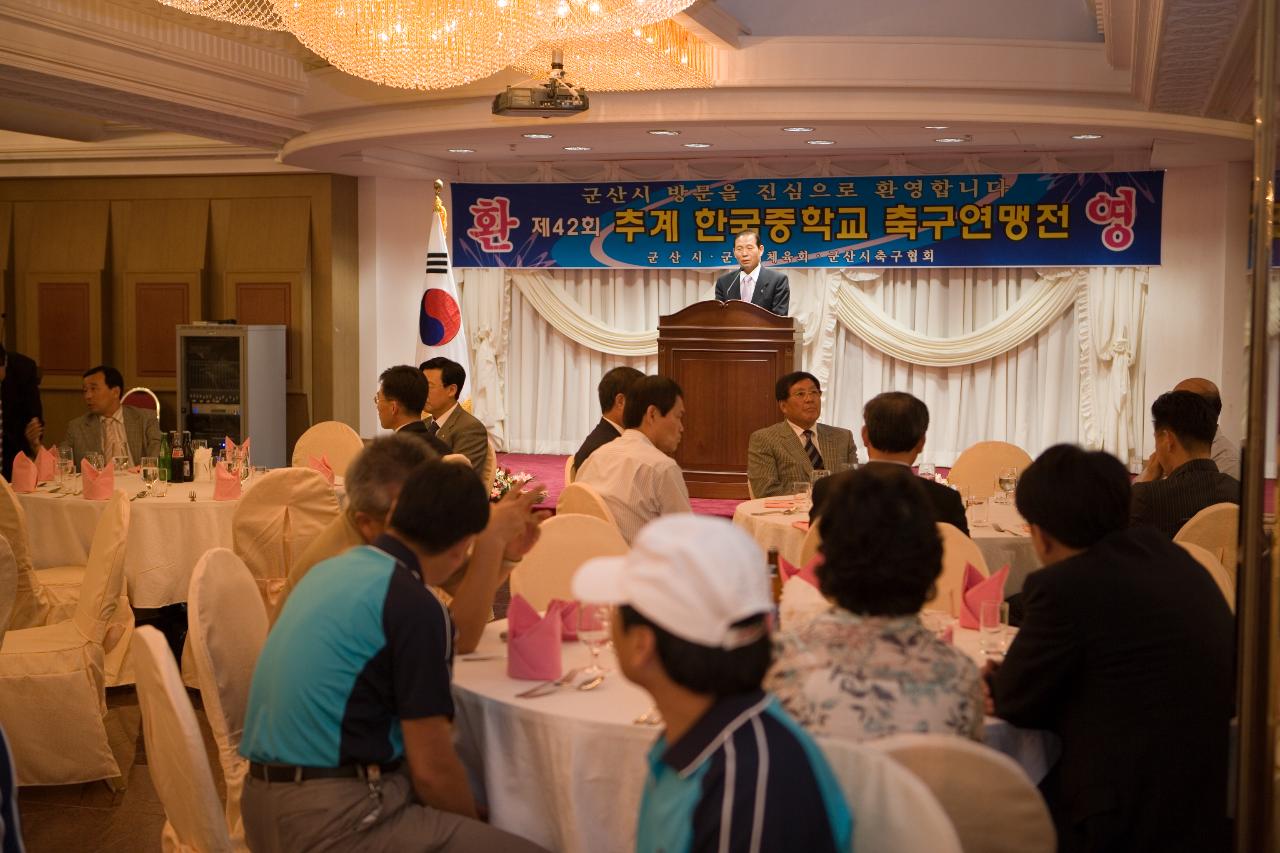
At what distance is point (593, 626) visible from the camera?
10.5ft

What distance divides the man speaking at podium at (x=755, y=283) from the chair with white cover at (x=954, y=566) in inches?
238

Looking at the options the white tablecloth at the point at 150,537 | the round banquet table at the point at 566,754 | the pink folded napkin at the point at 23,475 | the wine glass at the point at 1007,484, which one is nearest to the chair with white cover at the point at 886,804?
the round banquet table at the point at 566,754

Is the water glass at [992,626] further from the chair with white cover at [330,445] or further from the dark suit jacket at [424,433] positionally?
the chair with white cover at [330,445]

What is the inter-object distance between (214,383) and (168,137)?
2296 mm

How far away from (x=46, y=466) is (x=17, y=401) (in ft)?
5.33

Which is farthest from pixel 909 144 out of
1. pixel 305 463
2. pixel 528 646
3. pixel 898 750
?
pixel 898 750

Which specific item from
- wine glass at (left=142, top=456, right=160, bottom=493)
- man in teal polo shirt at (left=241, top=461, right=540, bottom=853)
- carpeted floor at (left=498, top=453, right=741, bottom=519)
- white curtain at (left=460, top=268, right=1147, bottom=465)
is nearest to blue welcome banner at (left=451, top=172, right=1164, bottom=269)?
white curtain at (left=460, top=268, right=1147, bottom=465)

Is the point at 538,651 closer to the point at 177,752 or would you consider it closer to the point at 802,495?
the point at 177,752

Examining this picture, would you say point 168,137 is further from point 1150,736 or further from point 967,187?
point 1150,736

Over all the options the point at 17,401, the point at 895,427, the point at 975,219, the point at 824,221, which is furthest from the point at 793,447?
the point at 975,219

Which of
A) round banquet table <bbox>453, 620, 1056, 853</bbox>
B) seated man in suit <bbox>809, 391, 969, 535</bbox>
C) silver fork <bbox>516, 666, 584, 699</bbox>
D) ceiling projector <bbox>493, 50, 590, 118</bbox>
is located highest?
ceiling projector <bbox>493, 50, 590, 118</bbox>

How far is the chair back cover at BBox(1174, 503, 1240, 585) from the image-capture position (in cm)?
418

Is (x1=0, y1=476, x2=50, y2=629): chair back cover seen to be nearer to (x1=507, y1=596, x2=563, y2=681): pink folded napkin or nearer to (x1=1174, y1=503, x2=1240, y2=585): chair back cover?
(x1=507, y1=596, x2=563, y2=681): pink folded napkin

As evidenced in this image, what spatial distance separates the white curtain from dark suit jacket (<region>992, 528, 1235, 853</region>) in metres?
8.42
